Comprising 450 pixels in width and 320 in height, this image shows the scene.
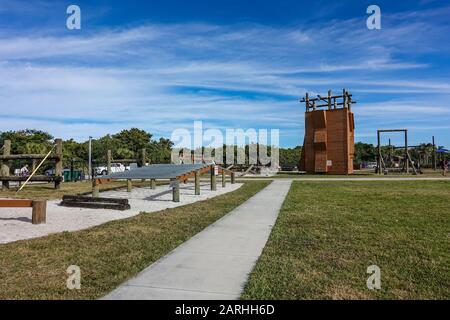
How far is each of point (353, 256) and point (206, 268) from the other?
7.41 feet

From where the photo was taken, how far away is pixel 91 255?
5.52m

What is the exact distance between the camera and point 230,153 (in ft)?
188

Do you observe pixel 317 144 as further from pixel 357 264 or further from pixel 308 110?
pixel 357 264

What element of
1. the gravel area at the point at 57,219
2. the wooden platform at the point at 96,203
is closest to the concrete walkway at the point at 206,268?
the gravel area at the point at 57,219

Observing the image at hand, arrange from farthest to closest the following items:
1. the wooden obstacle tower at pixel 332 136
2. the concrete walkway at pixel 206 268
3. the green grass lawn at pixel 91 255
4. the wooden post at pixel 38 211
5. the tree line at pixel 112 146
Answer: the tree line at pixel 112 146 → the wooden obstacle tower at pixel 332 136 → the wooden post at pixel 38 211 → the green grass lawn at pixel 91 255 → the concrete walkway at pixel 206 268

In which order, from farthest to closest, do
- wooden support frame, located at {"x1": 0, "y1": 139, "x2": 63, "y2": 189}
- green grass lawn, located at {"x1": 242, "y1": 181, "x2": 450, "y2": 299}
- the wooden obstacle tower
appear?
the wooden obstacle tower
wooden support frame, located at {"x1": 0, "y1": 139, "x2": 63, "y2": 189}
green grass lawn, located at {"x1": 242, "y1": 181, "x2": 450, "y2": 299}

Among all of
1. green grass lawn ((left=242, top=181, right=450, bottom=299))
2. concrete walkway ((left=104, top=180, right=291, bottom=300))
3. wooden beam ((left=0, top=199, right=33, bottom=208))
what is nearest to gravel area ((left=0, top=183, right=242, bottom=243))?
wooden beam ((left=0, top=199, right=33, bottom=208))

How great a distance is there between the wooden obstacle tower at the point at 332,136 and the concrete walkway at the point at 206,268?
92.4 ft

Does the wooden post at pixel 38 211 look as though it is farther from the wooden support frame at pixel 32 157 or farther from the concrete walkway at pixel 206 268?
the wooden support frame at pixel 32 157

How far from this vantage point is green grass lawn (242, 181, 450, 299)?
13.2 ft

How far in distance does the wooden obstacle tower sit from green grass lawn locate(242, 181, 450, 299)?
25091mm

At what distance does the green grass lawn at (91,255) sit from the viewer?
4133mm

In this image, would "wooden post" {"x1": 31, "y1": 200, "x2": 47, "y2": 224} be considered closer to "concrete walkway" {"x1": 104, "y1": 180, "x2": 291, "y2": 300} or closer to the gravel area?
the gravel area

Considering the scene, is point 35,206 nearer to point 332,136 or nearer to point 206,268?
point 206,268
